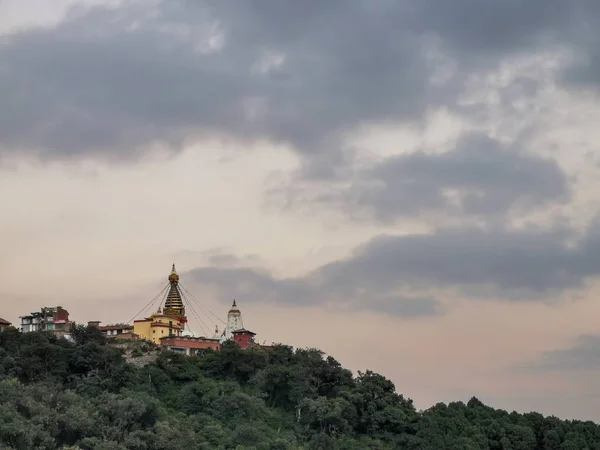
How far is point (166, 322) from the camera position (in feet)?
269

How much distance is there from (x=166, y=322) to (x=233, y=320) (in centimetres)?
660

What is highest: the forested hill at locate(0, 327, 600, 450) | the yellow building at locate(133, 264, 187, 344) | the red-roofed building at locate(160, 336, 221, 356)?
the yellow building at locate(133, 264, 187, 344)

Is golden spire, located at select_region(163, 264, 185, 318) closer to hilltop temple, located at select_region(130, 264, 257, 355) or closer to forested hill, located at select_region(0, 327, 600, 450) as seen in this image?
hilltop temple, located at select_region(130, 264, 257, 355)

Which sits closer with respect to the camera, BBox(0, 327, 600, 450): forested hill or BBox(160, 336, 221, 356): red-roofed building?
BBox(0, 327, 600, 450): forested hill

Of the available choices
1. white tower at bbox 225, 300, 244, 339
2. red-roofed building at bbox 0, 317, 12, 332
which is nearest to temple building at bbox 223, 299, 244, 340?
white tower at bbox 225, 300, 244, 339

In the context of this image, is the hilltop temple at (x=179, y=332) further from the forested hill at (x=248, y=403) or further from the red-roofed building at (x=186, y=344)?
the forested hill at (x=248, y=403)

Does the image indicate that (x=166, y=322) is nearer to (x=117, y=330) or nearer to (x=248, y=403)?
(x=117, y=330)

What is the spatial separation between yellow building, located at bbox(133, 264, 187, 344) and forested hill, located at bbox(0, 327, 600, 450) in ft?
29.5

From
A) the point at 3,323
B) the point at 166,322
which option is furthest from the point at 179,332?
the point at 3,323

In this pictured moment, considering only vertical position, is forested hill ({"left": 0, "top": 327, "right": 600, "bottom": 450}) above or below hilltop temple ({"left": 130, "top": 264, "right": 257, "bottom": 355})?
below

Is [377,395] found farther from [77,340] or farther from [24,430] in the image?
[24,430]

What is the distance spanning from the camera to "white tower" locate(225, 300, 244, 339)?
3371 inches

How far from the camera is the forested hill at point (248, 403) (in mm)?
56594

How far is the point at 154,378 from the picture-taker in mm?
65875
